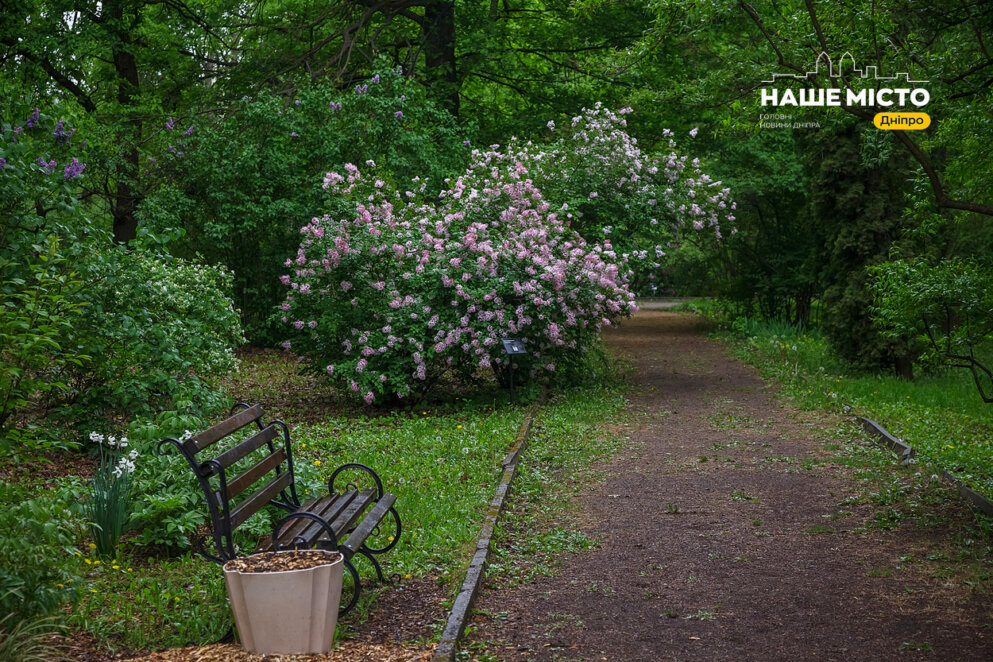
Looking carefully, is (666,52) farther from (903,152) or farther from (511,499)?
(511,499)

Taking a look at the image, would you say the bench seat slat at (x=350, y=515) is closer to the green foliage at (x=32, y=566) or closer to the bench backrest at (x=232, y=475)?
the bench backrest at (x=232, y=475)

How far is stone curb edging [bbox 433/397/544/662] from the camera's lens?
4594 mm

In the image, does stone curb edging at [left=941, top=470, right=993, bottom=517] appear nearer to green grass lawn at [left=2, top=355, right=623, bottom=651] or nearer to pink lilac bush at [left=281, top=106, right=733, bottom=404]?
green grass lawn at [left=2, top=355, right=623, bottom=651]

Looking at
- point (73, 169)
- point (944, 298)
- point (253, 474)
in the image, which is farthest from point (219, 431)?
point (944, 298)

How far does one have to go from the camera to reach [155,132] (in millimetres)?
18641

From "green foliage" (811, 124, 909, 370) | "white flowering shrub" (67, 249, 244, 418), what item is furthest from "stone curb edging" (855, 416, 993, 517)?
"white flowering shrub" (67, 249, 244, 418)

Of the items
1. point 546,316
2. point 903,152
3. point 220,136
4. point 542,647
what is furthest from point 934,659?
point 220,136

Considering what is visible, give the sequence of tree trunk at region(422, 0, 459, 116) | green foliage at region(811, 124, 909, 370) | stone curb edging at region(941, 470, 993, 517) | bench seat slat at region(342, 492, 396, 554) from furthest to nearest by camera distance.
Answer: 1. tree trunk at region(422, 0, 459, 116)
2. green foliage at region(811, 124, 909, 370)
3. stone curb edging at region(941, 470, 993, 517)
4. bench seat slat at region(342, 492, 396, 554)

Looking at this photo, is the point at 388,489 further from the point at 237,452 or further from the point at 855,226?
the point at 855,226

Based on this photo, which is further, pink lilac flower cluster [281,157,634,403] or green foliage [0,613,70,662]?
pink lilac flower cluster [281,157,634,403]

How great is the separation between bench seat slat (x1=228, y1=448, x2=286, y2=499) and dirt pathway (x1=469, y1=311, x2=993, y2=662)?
152cm

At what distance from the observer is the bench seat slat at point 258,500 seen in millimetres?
4930

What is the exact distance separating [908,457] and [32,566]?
777cm

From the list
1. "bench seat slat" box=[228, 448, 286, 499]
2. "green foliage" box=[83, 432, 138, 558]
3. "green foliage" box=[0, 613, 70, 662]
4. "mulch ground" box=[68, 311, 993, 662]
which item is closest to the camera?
"green foliage" box=[0, 613, 70, 662]
